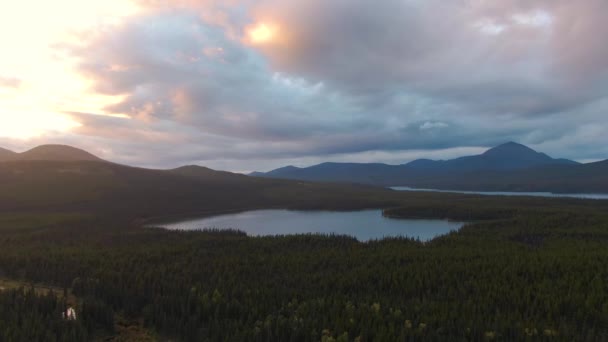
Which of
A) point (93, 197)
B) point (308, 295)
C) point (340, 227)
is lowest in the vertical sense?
point (340, 227)

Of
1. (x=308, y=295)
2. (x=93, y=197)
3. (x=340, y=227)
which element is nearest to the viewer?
(x=308, y=295)

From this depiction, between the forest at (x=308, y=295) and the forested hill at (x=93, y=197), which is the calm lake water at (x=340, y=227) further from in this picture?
the forest at (x=308, y=295)

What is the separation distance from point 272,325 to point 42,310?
12.2 meters

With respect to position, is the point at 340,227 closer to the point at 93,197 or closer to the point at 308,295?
the point at 308,295

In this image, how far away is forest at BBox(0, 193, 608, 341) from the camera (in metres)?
19.0

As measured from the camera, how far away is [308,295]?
2814 centimetres

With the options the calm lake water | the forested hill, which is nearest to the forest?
the calm lake water

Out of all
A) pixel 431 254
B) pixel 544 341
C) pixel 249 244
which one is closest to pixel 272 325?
pixel 544 341

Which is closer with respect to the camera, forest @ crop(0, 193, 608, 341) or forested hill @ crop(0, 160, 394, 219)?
forest @ crop(0, 193, 608, 341)

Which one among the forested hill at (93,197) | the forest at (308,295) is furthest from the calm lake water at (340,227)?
the forest at (308,295)

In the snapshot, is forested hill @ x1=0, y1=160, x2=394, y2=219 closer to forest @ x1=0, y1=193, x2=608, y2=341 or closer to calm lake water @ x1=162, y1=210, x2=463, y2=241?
calm lake water @ x1=162, y1=210, x2=463, y2=241

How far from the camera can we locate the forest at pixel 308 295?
18984 mm

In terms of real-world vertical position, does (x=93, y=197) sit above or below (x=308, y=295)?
above

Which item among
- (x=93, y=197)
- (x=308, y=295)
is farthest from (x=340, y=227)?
(x=93, y=197)
